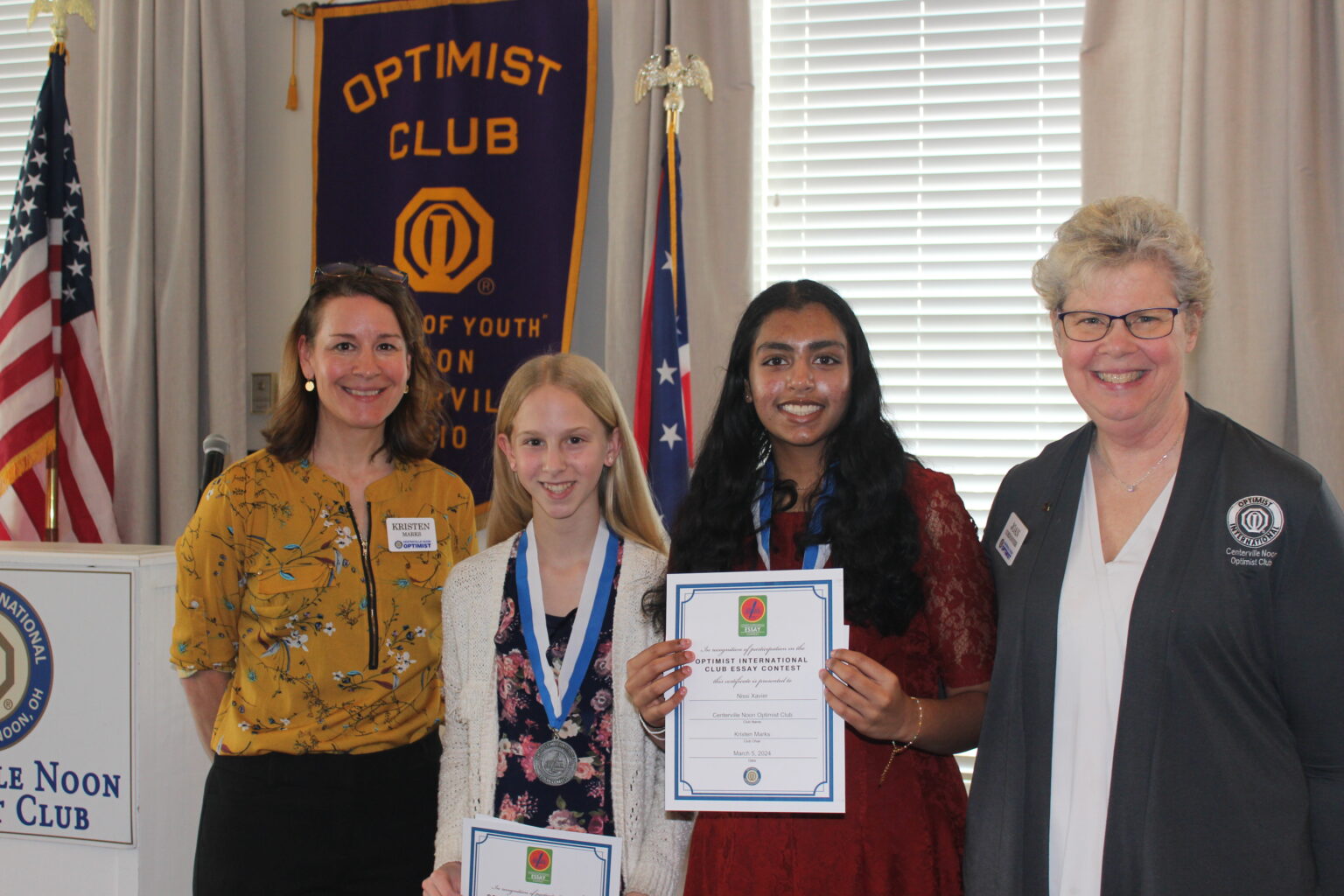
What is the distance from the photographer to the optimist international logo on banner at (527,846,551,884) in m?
1.98

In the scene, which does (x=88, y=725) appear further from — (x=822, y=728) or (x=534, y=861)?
(x=822, y=728)

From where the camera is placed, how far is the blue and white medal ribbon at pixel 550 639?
2049 mm

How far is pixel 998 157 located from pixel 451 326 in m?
2.31

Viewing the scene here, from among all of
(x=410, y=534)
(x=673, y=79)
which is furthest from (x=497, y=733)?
(x=673, y=79)

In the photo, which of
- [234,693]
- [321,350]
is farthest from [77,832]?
[321,350]

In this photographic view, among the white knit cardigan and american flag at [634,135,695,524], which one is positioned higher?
american flag at [634,135,695,524]

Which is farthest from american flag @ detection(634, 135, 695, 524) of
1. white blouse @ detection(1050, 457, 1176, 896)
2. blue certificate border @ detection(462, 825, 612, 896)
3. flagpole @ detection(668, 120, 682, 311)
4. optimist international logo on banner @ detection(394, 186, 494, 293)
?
white blouse @ detection(1050, 457, 1176, 896)

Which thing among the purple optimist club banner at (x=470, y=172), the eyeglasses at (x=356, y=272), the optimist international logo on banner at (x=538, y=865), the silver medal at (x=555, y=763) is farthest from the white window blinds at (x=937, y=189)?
the optimist international logo on banner at (x=538, y=865)

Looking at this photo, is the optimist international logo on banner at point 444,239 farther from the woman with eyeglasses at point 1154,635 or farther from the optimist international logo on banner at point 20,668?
the woman with eyeglasses at point 1154,635

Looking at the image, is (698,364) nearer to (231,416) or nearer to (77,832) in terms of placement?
(231,416)

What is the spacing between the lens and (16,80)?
5.19 meters

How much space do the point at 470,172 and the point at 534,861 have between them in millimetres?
3048

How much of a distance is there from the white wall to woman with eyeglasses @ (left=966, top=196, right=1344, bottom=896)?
3.73 metres

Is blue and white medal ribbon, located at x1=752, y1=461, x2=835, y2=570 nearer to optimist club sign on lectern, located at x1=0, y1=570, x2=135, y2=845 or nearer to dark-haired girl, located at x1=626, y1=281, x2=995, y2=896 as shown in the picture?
dark-haired girl, located at x1=626, y1=281, x2=995, y2=896
